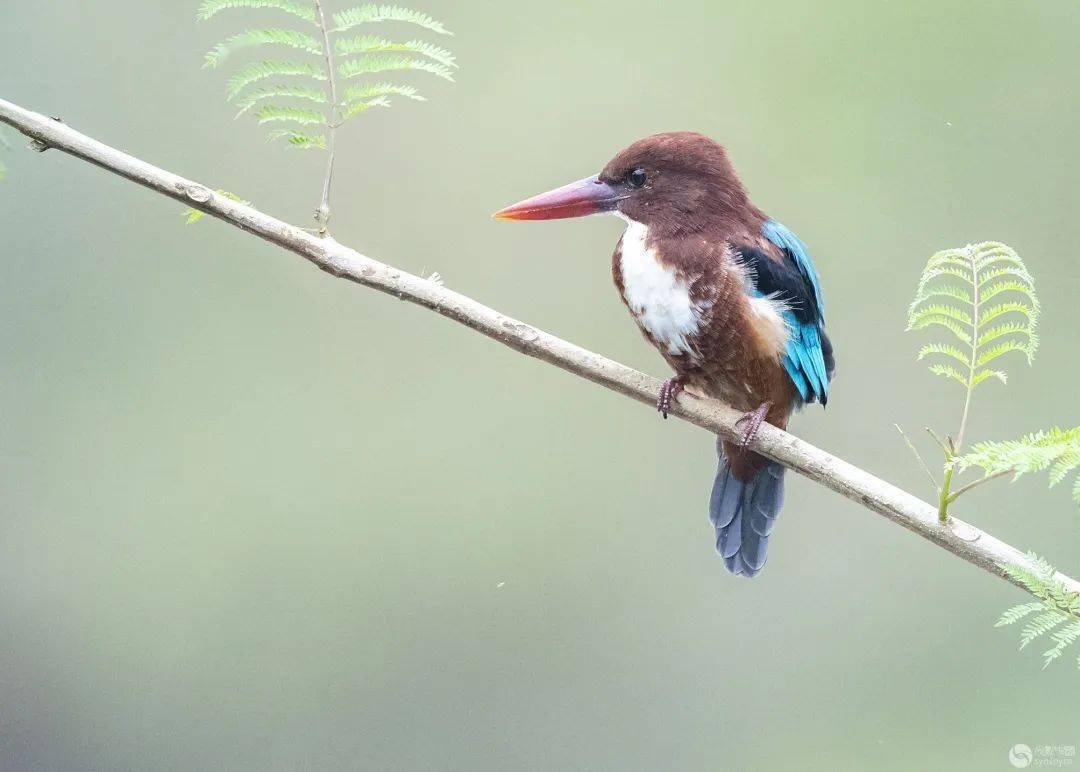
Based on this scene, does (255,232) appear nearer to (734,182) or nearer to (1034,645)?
(734,182)

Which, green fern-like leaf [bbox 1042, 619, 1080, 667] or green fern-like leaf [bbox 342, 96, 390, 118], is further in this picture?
green fern-like leaf [bbox 342, 96, 390, 118]

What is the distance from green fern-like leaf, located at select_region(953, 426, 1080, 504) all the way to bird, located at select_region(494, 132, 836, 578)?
69 centimetres

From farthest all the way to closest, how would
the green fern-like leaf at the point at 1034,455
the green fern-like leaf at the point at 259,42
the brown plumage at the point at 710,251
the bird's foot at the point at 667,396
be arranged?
the brown plumage at the point at 710,251 < the bird's foot at the point at 667,396 < the green fern-like leaf at the point at 259,42 < the green fern-like leaf at the point at 1034,455

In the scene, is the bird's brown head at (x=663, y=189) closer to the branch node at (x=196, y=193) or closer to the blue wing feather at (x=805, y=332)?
the blue wing feather at (x=805, y=332)

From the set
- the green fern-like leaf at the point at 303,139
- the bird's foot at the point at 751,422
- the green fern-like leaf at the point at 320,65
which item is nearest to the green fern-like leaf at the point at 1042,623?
the bird's foot at the point at 751,422

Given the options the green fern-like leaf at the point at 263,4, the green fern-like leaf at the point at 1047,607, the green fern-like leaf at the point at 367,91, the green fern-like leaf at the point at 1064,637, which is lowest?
the green fern-like leaf at the point at 1064,637

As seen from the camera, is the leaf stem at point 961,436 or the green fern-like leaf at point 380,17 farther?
the green fern-like leaf at point 380,17

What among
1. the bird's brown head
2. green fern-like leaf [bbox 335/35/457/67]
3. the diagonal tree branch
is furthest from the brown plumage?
green fern-like leaf [bbox 335/35/457/67]

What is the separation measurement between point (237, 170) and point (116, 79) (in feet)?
2.05

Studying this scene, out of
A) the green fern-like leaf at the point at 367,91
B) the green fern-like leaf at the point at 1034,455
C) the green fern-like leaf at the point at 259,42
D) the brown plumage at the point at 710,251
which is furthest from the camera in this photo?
the brown plumage at the point at 710,251

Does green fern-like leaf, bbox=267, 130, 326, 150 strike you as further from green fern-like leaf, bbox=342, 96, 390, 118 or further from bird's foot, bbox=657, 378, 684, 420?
bird's foot, bbox=657, 378, 684, 420

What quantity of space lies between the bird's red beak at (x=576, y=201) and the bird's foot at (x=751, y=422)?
533 mm

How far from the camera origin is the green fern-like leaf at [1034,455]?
151cm

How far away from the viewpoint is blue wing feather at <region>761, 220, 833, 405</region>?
2.46 meters
